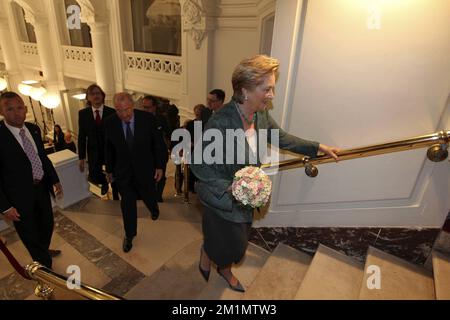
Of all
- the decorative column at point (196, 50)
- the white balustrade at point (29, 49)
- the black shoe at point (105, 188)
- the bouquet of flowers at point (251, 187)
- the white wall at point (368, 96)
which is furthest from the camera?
the white balustrade at point (29, 49)

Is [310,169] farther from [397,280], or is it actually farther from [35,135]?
[35,135]

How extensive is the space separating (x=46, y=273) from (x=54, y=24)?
11901mm

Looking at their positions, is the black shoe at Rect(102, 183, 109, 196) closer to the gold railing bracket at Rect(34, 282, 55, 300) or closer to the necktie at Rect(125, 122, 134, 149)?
the necktie at Rect(125, 122, 134, 149)

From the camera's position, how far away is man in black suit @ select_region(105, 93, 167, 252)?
2.74 metres

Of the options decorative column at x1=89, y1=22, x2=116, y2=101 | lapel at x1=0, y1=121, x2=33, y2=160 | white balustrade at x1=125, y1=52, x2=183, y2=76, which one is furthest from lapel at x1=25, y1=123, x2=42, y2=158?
decorative column at x1=89, y1=22, x2=116, y2=101

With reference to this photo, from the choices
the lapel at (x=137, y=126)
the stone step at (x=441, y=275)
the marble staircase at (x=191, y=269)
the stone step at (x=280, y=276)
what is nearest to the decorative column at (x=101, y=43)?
the marble staircase at (x=191, y=269)

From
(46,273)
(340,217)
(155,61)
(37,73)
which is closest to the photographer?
(46,273)

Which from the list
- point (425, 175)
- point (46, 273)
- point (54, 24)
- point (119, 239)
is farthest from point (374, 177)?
point (54, 24)

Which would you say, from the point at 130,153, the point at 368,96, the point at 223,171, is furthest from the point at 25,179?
the point at 368,96

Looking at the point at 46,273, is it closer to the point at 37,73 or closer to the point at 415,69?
the point at 415,69

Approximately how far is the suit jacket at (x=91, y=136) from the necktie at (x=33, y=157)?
108cm

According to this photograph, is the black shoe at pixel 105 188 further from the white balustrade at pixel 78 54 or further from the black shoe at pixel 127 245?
the white balustrade at pixel 78 54

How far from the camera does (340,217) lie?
7.57 feet

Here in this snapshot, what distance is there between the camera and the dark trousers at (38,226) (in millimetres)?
2426
